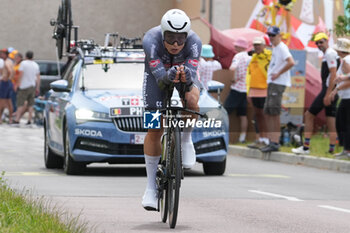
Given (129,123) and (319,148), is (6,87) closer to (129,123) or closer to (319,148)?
(319,148)

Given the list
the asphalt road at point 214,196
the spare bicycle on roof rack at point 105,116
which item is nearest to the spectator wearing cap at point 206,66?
the asphalt road at point 214,196

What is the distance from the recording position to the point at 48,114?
15.4m

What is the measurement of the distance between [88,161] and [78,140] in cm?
31

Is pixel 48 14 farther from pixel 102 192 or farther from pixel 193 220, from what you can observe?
pixel 193 220

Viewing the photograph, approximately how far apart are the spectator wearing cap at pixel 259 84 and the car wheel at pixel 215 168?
469 centimetres

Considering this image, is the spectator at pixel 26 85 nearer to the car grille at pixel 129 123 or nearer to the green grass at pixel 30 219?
the car grille at pixel 129 123

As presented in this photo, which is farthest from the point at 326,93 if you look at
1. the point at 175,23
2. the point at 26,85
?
the point at 26,85

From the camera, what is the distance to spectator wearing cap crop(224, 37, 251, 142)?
810 inches

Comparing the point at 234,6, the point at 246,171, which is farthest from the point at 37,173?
the point at 234,6

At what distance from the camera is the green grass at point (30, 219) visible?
680 cm

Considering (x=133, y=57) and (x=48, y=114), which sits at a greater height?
(x=133, y=57)

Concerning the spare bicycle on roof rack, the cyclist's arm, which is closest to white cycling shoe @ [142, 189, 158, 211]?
the cyclist's arm

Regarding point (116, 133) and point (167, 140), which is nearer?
point (167, 140)

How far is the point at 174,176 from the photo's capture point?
7.92 m
